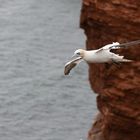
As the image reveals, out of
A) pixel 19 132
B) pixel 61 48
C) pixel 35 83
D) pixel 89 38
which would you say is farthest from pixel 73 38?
pixel 89 38

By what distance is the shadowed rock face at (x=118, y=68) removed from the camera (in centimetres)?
1805

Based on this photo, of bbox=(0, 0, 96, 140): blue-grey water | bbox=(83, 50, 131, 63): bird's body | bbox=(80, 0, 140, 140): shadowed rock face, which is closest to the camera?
bbox=(83, 50, 131, 63): bird's body

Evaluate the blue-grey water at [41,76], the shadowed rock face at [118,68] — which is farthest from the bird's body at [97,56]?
the blue-grey water at [41,76]

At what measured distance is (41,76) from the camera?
3838 cm

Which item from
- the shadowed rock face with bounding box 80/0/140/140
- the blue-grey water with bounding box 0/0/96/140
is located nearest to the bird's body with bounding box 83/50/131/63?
the shadowed rock face with bounding box 80/0/140/140

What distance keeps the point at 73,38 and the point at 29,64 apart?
6.03 m

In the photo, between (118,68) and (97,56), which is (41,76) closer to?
(118,68)

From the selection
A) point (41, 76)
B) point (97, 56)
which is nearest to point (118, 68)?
point (97, 56)

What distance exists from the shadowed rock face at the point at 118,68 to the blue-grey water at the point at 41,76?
11.4 meters

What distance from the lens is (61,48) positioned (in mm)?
42812

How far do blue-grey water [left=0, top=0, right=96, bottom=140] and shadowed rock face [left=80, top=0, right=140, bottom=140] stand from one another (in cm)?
1138

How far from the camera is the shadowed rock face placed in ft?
59.2

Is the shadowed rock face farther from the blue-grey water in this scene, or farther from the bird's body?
the blue-grey water

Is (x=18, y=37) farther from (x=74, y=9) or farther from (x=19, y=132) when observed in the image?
(x=19, y=132)
